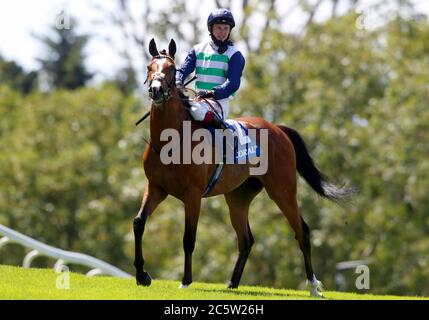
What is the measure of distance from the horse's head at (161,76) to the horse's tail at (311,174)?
2.85 metres

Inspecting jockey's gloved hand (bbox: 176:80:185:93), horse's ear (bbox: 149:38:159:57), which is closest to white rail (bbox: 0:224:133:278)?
jockey's gloved hand (bbox: 176:80:185:93)

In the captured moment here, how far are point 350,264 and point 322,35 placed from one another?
25.3ft

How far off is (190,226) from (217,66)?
1906mm

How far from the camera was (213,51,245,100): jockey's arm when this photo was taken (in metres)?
10.9

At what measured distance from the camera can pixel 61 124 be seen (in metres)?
41.4

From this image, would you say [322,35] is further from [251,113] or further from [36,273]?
[36,273]

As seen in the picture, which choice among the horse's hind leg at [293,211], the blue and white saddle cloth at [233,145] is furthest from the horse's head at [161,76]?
the horse's hind leg at [293,211]

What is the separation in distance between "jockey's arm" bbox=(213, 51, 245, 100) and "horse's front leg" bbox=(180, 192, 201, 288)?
1.23m

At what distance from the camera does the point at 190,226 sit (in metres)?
10.6

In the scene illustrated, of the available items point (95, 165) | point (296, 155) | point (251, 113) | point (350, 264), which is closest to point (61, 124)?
point (95, 165)

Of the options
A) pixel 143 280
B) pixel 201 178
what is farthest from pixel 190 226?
pixel 143 280

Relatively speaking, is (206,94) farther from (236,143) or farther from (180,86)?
(236,143)

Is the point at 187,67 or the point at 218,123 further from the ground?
the point at 187,67

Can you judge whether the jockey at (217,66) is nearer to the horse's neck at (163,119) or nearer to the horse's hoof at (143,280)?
the horse's neck at (163,119)
